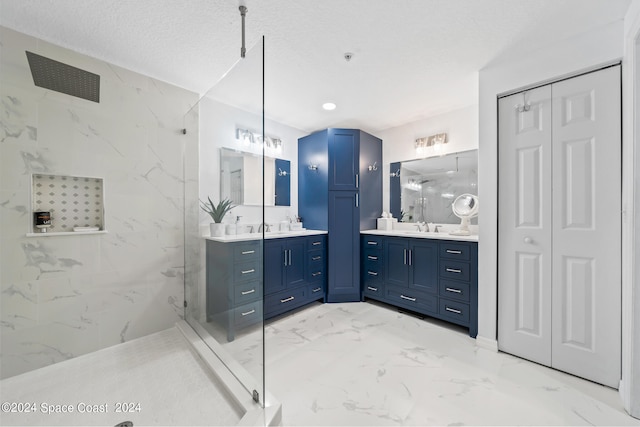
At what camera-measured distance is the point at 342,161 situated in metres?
3.29

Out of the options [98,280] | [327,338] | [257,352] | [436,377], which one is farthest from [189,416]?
[436,377]

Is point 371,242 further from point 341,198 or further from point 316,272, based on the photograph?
point 316,272

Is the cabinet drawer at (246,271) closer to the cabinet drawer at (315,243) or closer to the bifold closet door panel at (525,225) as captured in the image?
the cabinet drawer at (315,243)

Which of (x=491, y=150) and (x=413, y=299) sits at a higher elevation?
(x=491, y=150)

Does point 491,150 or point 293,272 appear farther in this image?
point 293,272

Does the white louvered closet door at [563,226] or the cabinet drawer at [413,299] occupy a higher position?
the white louvered closet door at [563,226]

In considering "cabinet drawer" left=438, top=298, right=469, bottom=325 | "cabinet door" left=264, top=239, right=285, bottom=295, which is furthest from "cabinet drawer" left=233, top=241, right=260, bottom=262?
"cabinet drawer" left=438, top=298, right=469, bottom=325

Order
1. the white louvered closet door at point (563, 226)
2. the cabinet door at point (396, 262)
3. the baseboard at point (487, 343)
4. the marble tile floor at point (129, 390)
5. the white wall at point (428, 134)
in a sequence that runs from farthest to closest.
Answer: the white wall at point (428, 134) → the cabinet door at point (396, 262) → the baseboard at point (487, 343) → the white louvered closet door at point (563, 226) → the marble tile floor at point (129, 390)

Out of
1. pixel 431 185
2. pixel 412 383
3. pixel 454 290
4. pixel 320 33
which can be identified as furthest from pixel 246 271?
pixel 431 185

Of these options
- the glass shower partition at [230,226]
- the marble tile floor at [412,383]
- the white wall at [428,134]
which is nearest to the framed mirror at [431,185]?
the white wall at [428,134]

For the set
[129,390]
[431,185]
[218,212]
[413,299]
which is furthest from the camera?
[431,185]

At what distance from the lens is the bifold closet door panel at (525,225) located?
72.5 inches

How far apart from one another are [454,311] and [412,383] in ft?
3.38

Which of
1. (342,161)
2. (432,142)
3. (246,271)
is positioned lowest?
(246,271)
